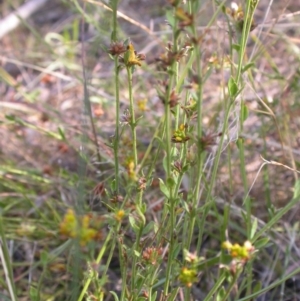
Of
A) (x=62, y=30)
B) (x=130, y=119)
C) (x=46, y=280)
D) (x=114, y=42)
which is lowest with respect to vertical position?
(x=46, y=280)

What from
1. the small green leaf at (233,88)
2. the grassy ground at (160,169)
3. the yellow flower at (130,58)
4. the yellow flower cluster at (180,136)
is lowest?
the grassy ground at (160,169)

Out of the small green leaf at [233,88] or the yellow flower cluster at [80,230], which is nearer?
the yellow flower cluster at [80,230]

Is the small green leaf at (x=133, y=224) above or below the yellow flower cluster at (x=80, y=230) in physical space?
below

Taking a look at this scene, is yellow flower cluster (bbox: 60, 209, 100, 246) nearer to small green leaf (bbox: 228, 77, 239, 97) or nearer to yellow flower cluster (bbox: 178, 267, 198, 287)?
yellow flower cluster (bbox: 178, 267, 198, 287)

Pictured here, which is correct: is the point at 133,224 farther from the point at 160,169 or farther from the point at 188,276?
the point at 160,169

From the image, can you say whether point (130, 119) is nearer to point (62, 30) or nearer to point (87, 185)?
point (87, 185)


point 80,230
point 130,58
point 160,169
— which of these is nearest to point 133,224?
point 80,230

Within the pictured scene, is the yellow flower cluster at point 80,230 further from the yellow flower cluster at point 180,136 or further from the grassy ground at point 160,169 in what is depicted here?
the yellow flower cluster at point 180,136

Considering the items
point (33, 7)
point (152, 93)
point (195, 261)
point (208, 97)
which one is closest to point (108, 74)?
point (152, 93)

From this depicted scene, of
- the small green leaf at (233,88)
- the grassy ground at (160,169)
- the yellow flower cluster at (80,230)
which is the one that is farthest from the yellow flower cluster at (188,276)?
the small green leaf at (233,88)
